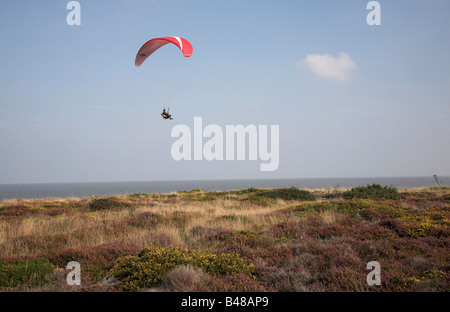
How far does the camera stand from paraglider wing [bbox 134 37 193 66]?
14.8 m

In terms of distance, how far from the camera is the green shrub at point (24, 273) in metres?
5.34

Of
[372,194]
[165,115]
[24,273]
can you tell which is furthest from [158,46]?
[372,194]

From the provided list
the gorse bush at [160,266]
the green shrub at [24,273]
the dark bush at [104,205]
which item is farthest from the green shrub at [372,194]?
the green shrub at [24,273]

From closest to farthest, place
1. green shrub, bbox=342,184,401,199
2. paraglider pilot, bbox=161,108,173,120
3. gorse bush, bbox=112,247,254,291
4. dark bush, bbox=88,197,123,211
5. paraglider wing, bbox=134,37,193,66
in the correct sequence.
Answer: gorse bush, bbox=112,247,254,291 → paraglider wing, bbox=134,37,193,66 → paraglider pilot, bbox=161,108,173,120 → dark bush, bbox=88,197,123,211 → green shrub, bbox=342,184,401,199

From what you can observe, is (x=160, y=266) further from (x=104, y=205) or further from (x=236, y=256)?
(x=104, y=205)

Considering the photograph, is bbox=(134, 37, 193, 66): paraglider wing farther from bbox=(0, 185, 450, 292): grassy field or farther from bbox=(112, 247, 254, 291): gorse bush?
bbox=(112, 247, 254, 291): gorse bush

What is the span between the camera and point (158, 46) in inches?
663

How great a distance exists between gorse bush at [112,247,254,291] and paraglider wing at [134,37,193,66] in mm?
11424

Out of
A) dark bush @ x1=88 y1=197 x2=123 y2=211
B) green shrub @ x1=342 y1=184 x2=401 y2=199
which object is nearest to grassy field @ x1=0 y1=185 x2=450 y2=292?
dark bush @ x1=88 y1=197 x2=123 y2=211

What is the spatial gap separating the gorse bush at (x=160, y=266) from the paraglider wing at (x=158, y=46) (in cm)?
1142

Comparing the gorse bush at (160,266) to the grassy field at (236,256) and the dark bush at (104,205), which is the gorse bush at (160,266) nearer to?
the grassy field at (236,256)

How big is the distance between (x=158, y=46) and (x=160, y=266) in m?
14.5
